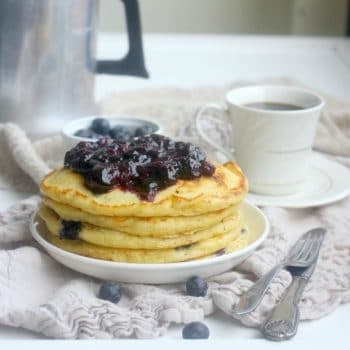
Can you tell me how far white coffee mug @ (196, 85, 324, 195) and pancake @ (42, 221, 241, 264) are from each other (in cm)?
28

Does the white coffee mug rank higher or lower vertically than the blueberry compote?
lower

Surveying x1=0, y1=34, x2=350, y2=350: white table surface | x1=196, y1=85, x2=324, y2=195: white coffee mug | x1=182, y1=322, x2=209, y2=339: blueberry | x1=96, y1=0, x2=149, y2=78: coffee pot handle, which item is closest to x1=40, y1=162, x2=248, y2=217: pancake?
x1=182, y1=322, x2=209, y2=339: blueberry

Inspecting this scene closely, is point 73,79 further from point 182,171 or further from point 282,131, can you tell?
point 182,171

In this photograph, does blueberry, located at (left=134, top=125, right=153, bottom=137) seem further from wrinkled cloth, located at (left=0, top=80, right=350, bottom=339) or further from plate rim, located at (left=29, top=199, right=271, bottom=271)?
plate rim, located at (left=29, top=199, right=271, bottom=271)

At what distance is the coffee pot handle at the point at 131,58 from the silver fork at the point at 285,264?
535mm

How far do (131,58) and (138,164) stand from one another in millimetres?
575

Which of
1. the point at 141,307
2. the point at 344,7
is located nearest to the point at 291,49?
the point at 344,7

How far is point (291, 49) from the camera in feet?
5.82

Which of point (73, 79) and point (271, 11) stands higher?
point (73, 79)

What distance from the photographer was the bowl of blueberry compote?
43.6 inches

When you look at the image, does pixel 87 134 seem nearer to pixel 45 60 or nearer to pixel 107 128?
pixel 107 128

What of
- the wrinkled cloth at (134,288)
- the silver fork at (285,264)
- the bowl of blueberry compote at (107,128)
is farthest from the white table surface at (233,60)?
the silver fork at (285,264)

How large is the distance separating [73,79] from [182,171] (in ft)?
1.60

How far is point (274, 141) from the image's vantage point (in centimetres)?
108
